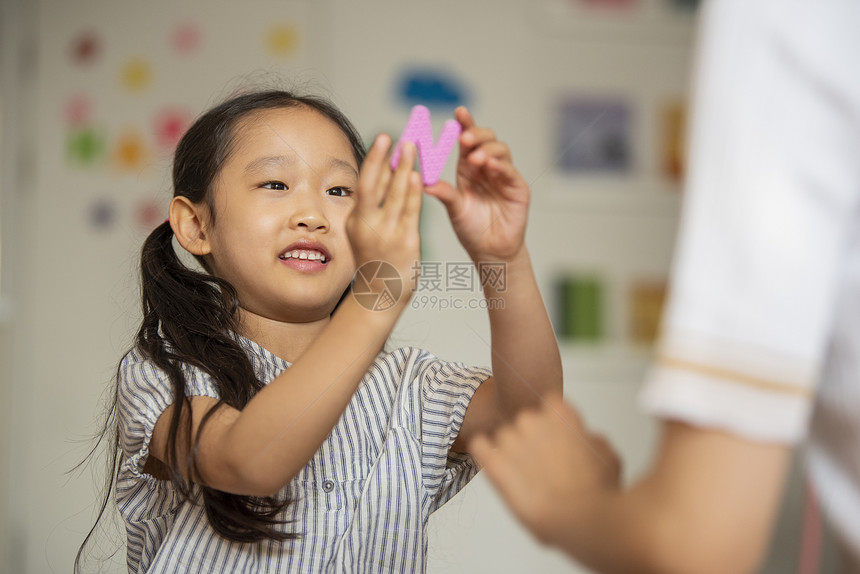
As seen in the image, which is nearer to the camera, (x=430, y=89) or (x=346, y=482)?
(x=346, y=482)

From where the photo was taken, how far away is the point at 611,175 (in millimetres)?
1481

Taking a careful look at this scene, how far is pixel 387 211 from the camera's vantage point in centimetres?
38

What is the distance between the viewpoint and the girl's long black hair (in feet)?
1.63

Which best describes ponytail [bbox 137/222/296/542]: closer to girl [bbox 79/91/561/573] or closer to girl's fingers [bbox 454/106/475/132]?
girl [bbox 79/91/561/573]

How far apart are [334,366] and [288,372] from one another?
30mm

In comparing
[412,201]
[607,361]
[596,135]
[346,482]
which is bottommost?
[607,361]

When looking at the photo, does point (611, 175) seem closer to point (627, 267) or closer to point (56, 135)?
point (627, 267)

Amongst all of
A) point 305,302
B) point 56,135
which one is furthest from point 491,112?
point 305,302

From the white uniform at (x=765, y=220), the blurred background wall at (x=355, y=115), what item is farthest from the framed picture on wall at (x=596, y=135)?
the white uniform at (x=765, y=220)

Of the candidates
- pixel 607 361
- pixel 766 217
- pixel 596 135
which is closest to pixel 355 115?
pixel 596 135

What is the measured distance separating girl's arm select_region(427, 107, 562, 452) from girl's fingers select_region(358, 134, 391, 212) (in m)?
0.05

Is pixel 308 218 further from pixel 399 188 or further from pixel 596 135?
pixel 596 135

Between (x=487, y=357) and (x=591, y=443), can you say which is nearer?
(x=591, y=443)

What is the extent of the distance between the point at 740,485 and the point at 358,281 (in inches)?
8.8
